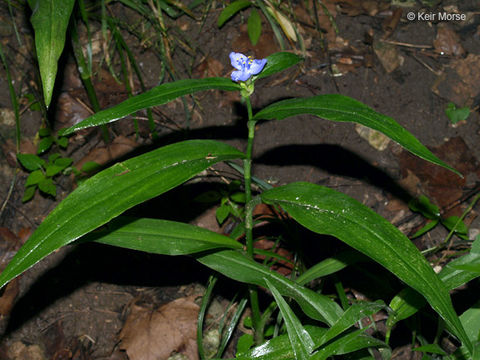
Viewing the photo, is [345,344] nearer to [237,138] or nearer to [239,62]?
[239,62]

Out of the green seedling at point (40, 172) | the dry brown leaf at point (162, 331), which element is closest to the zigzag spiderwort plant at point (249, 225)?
the dry brown leaf at point (162, 331)

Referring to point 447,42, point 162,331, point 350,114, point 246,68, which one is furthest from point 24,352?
point 447,42

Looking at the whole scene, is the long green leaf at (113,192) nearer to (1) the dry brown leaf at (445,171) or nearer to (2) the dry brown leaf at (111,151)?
(2) the dry brown leaf at (111,151)

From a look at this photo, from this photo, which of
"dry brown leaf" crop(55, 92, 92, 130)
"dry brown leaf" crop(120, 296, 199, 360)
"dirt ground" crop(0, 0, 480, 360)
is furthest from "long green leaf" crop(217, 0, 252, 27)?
"dry brown leaf" crop(120, 296, 199, 360)

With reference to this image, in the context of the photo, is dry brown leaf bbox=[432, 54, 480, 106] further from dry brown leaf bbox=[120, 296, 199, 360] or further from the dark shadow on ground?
dry brown leaf bbox=[120, 296, 199, 360]

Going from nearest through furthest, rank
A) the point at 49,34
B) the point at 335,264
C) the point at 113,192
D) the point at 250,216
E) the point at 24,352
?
the point at 113,192, the point at 49,34, the point at 250,216, the point at 335,264, the point at 24,352

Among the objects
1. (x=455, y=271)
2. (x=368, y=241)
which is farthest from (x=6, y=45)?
(x=455, y=271)

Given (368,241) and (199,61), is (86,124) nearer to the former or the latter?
(368,241)
